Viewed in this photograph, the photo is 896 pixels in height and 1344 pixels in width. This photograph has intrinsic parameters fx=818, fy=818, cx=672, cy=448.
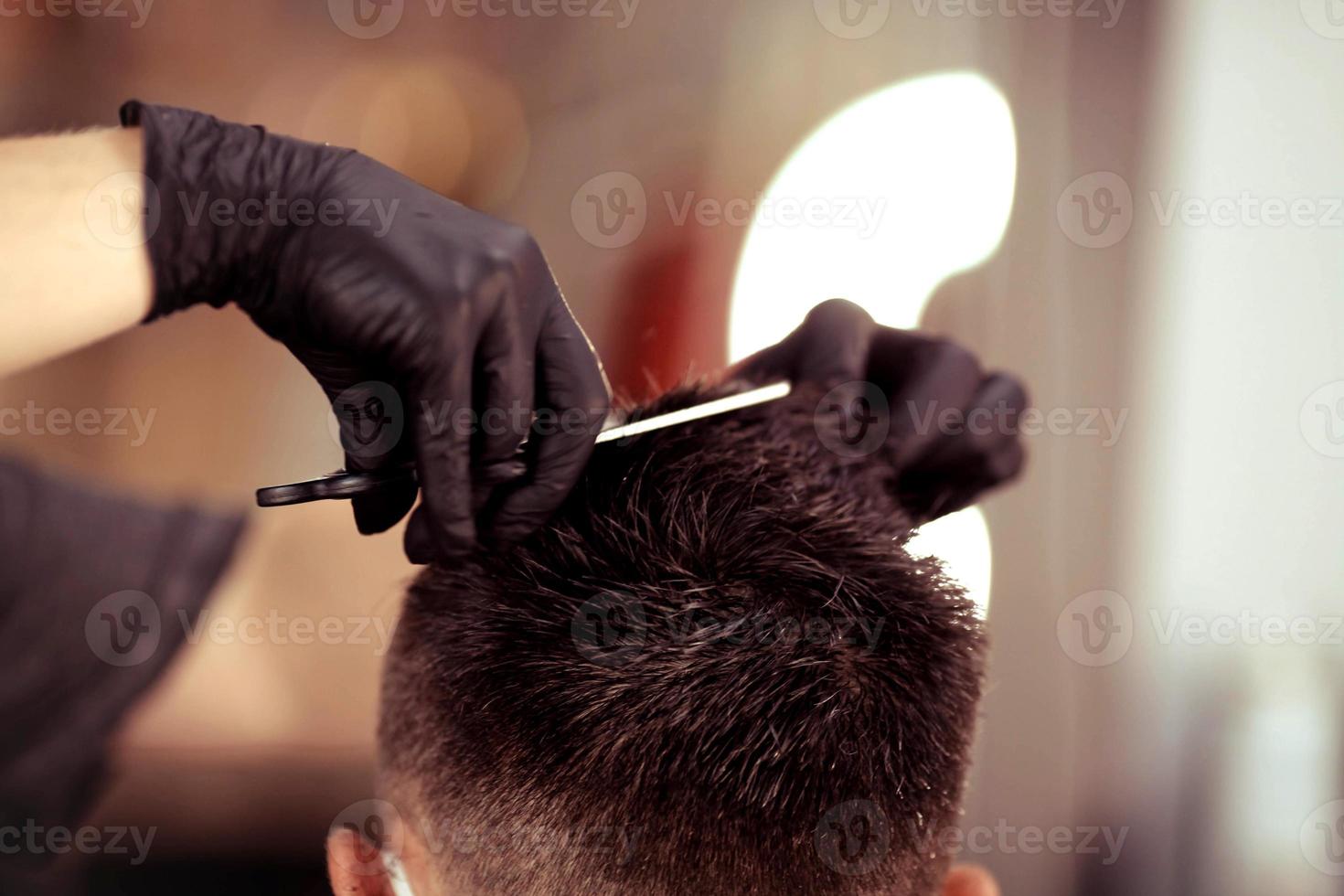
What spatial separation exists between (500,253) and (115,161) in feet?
1.34

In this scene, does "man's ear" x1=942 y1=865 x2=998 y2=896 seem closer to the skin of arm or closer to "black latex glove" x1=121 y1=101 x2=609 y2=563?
"black latex glove" x1=121 y1=101 x2=609 y2=563

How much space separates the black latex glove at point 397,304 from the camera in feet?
2.46

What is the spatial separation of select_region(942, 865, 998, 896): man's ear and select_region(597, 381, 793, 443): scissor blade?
574 mm

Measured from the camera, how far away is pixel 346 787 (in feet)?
7.14

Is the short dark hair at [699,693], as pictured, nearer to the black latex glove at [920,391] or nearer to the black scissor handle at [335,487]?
the black scissor handle at [335,487]

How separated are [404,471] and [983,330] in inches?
70.9

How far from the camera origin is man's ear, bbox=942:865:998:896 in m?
0.92

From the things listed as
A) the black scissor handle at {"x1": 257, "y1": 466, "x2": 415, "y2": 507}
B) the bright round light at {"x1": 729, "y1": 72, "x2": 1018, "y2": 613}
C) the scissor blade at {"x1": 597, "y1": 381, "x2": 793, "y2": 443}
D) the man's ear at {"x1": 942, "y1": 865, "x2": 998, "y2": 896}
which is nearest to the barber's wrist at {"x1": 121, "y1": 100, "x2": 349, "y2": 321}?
the black scissor handle at {"x1": 257, "y1": 466, "x2": 415, "y2": 507}

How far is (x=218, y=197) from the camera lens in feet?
2.62

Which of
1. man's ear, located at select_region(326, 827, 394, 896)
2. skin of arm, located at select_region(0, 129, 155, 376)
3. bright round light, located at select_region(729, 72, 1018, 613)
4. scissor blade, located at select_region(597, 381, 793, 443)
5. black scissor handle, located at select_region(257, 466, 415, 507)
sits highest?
bright round light, located at select_region(729, 72, 1018, 613)

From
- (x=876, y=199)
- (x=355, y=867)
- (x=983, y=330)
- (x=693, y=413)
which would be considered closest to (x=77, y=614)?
(x=355, y=867)

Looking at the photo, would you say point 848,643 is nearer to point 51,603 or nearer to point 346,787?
point 51,603

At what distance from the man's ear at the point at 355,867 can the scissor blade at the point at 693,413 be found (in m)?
0.52

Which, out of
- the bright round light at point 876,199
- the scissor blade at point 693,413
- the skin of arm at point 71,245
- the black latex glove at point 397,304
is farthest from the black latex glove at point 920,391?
the bright round light at point 876,199
